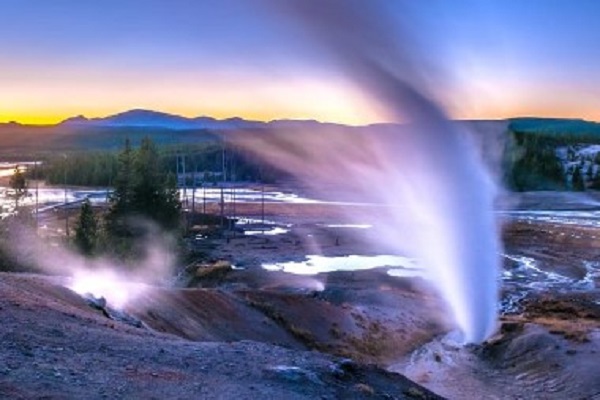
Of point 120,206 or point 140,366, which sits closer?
point 140,366

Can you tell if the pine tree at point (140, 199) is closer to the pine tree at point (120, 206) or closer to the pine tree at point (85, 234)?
the pine tree at point (120, 206)

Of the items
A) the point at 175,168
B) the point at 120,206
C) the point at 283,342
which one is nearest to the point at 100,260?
the point at 120,206

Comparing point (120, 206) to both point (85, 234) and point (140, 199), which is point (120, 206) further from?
point (85, 234)

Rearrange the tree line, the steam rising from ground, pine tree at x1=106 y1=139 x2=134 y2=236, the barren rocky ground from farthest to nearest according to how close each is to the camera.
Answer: the tree line → pine tree at x1=106 y1=139 x2=134 y2=236 → the steam rising from ground → the barren rocky ground

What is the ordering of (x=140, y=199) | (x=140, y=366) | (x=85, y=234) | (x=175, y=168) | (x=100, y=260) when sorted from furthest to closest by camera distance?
(x=175, y=168) < (x=140, y=199) < (x=85, y=234) < (x=100, y=260) < (x=140, y=366)

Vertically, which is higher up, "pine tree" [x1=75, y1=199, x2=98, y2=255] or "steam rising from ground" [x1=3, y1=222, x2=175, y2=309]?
"pine tree" [x1=75, y1=199, x2=98, y2=255]

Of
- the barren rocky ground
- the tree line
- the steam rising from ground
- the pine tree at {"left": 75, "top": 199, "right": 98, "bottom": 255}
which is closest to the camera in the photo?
the barren rocky ground

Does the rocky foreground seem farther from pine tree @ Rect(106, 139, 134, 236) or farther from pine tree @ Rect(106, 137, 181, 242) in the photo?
pine tree @ Rect(106, 137, 181, 242)

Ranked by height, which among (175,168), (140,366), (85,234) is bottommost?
(85,234)

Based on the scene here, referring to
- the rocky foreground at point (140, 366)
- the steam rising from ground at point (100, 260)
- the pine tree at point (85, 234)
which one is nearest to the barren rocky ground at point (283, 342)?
the rocky foreground at point (140, 366)

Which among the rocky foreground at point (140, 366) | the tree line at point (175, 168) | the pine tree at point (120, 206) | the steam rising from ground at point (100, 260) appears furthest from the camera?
the tree line at point (175, 168)

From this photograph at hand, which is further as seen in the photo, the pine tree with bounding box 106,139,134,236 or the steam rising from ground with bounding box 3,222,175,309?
the pine tree with bounding box 106,139,134,236

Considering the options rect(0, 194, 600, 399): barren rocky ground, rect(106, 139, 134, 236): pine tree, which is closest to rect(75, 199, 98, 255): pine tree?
rect(106, 139, 134, 236): pine tree

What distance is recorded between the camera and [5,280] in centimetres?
1870
